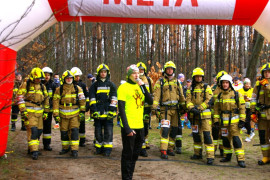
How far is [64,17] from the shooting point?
657 centimetres

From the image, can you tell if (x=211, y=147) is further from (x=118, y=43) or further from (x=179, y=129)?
(x=118, y=43)

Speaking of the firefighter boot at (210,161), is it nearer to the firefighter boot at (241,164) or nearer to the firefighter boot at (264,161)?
the firefighter boot at (241,164)

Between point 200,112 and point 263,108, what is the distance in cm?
145

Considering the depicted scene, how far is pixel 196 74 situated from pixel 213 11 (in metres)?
1.54

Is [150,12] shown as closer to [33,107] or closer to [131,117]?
[131,117]

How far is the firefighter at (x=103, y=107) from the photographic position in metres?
7.03

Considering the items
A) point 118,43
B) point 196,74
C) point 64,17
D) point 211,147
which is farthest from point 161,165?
Result: point 118,43

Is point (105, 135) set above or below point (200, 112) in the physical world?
below

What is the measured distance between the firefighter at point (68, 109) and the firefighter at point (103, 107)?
38 cm

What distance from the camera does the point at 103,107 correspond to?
7.10m

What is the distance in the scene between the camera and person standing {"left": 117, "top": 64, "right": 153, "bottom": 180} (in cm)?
483

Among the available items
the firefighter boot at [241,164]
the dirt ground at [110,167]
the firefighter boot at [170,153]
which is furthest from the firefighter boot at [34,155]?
the firefighter boot at [241,164]

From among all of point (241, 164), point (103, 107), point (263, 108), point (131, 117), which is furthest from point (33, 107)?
point (263, 108)

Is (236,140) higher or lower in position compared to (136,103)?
lower
